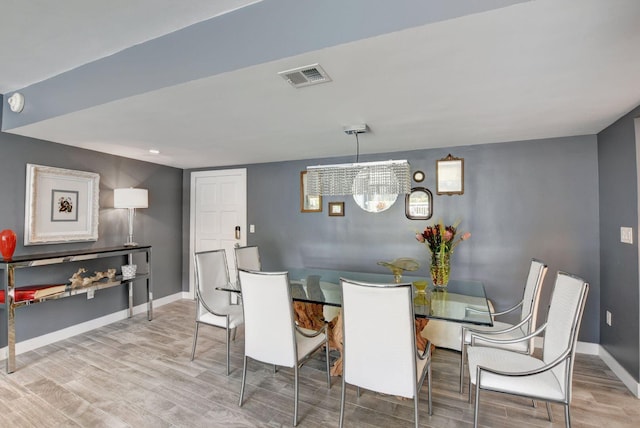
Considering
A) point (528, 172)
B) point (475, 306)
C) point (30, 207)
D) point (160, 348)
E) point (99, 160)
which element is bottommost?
point (160, 348)

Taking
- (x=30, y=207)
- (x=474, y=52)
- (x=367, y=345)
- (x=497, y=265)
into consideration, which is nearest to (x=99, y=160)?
(x=30, y=207)

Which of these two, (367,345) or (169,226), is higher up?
(169,226)

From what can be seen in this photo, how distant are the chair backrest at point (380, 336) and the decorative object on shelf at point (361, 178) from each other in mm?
1134

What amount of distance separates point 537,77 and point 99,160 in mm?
4405

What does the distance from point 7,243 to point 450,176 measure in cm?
434

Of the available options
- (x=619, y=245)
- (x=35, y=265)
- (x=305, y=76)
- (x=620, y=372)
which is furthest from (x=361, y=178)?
(x=35, y=265)

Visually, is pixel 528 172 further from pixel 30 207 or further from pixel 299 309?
pixel 30 207

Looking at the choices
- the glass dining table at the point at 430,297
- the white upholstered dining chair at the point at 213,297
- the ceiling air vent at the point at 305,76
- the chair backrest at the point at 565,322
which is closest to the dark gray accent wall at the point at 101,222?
the white upholstered dining chair at the point at 213,297

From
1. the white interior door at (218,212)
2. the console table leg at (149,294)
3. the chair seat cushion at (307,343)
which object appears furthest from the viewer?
the white interior door at (218,212)

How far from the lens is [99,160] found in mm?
3740

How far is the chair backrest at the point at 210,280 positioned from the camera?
9.53ft

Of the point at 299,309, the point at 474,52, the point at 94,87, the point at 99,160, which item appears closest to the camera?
the point at 474,52

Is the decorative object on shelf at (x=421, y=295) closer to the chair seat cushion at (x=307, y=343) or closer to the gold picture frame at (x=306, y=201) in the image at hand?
the chair seat cushion at (x=307, y=343)

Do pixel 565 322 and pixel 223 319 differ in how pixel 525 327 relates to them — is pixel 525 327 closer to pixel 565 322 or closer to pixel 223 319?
pixel 565 322
